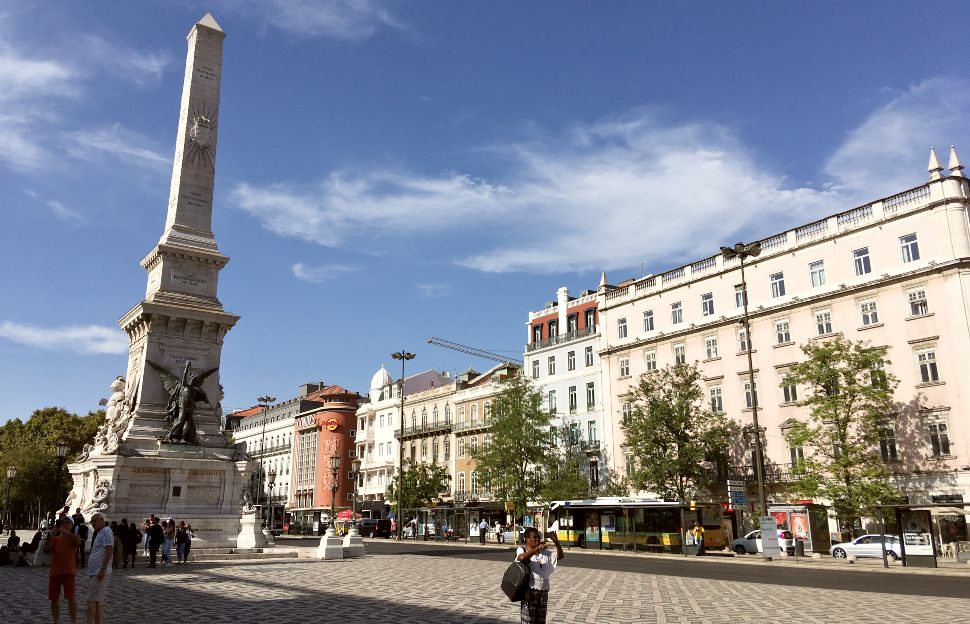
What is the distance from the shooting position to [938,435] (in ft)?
124

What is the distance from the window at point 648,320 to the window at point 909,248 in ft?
58.0

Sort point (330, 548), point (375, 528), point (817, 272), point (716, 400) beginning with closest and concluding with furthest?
point (330, 548) < point (817, 272) < point (716, 400) < point (375, 528)

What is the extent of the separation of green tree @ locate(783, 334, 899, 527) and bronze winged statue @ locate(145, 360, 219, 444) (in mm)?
27900

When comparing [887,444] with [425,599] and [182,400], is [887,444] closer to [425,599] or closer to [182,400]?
[425,599]

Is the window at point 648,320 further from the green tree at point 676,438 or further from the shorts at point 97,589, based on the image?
the shorts at point 97,589

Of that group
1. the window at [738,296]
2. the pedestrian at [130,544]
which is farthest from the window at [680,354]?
the pedestrian at [130,544]

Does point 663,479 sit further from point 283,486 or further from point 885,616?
point 283,486

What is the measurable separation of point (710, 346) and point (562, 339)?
14.8 m

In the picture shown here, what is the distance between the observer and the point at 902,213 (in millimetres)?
40344

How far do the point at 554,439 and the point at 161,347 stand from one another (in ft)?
107

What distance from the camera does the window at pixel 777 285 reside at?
4641 cm

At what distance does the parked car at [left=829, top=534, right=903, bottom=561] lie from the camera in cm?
3075

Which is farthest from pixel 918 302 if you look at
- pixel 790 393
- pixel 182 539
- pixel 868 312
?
pixel 182 539

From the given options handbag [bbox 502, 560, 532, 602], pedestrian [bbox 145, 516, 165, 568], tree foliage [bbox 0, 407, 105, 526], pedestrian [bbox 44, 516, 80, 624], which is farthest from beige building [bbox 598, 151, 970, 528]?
tree foliage [bbox 0, 407, 105, 526]
